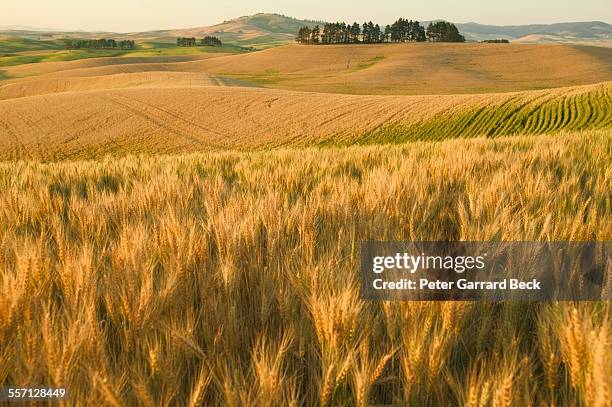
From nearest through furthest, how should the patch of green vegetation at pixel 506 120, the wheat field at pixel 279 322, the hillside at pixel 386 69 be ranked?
the wheat field at pixel 279 322
the patch of green vegetation at pixel 506 120
the hillside at pixel 386 69

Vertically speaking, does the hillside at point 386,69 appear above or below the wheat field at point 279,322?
above

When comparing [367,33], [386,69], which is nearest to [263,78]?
[386,69]

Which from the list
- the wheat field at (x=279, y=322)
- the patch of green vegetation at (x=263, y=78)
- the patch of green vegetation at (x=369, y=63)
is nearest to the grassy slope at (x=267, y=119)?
the wheat field at (x=279, y=322)

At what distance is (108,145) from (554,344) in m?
29.5

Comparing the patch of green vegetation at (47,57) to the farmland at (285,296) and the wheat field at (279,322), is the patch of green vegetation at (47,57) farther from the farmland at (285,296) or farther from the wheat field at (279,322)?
the wheat field at (279,322)

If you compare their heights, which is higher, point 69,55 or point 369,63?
point 69,55

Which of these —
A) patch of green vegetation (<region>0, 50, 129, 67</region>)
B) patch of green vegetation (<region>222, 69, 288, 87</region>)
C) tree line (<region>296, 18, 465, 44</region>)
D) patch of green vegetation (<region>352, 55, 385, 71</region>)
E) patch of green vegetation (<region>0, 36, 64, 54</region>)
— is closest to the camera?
patch of green vegetation (<region>222, 69, 288, 87</region>)

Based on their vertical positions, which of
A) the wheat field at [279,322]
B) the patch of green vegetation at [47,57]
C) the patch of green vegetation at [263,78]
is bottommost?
the wheat field at [279,322]

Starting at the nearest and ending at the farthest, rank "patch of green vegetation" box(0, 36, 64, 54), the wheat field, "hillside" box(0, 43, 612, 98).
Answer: the wheat field → "hillside" box(0, 43, 612, 98) → "patch of green vegetation" box(0, 36, 64, 54)

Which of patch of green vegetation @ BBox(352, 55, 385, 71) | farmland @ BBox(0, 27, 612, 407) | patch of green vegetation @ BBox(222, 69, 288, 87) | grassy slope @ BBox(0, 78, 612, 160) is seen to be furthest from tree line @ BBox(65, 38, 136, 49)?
farmland @ BBox(0, 27, 612, 407)

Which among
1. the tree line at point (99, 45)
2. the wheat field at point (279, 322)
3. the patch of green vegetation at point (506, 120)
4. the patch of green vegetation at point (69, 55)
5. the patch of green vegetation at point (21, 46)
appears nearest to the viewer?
the wheat field at point (279, 322)

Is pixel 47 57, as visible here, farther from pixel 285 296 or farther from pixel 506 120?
pixel 285 296

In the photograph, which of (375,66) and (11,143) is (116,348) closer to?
(11,143)

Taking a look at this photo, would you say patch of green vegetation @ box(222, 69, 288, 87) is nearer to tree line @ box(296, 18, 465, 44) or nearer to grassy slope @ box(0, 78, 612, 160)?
grassy slope @ box(0, 78, 612, 160)
